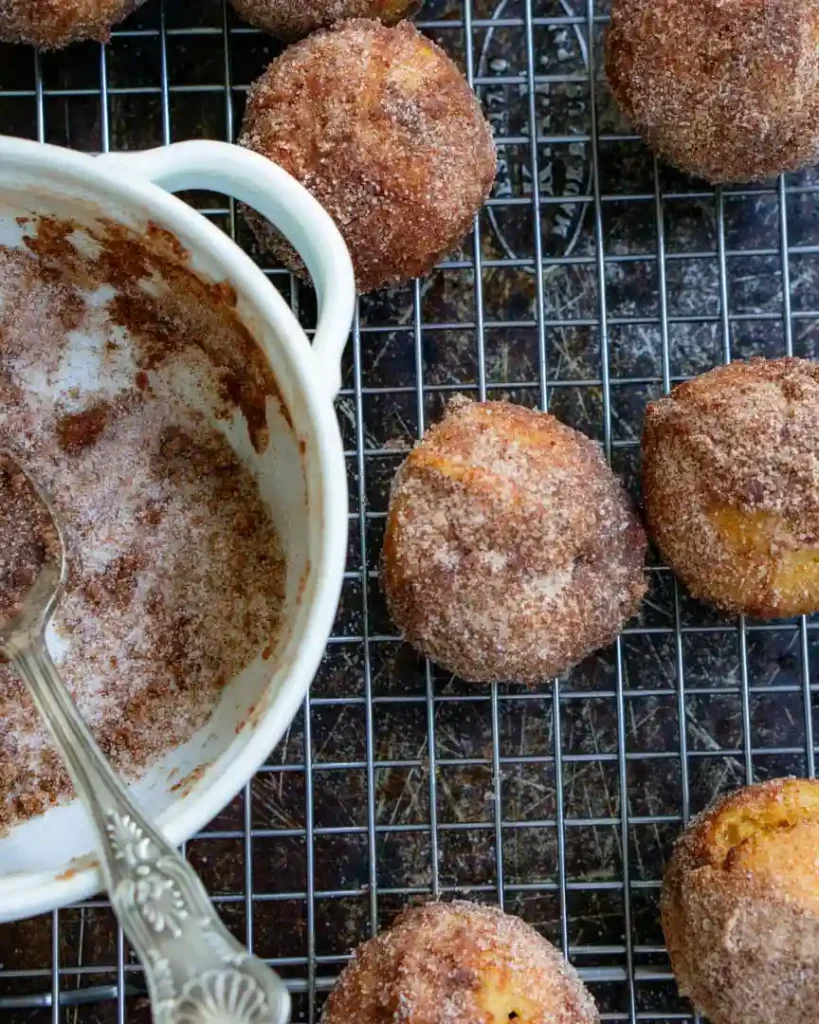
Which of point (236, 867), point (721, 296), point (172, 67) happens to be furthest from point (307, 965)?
point (172, 67)

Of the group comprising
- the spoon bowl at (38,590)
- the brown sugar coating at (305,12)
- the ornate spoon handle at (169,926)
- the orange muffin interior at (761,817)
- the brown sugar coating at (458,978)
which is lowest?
the brown sugar coating at (458,978)

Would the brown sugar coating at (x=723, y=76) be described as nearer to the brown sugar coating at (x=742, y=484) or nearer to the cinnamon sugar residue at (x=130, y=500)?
the brown sugar coating at (x=742, y=484)

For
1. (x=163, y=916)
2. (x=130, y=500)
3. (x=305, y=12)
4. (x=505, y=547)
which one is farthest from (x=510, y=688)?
(x=305, y=12)

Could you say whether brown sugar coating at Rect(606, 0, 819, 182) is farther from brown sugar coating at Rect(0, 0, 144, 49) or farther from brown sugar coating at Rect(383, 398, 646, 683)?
brown sugar coating at Rect(0, 0, 144, 49)

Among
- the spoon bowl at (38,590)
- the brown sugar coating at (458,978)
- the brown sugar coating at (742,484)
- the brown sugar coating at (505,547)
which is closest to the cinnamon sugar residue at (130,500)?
the spoon bowl at (38,590)

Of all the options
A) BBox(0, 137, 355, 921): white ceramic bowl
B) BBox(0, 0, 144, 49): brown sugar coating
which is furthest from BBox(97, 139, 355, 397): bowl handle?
BBox(0, 0, 144, 49): brown sugar coating

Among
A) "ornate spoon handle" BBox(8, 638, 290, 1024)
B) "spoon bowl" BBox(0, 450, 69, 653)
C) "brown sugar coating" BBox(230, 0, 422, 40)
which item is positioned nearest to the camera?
"ornate spoon handle" BBox(8, 638, 290, 1024)

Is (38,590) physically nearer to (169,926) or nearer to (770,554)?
(169,926)
